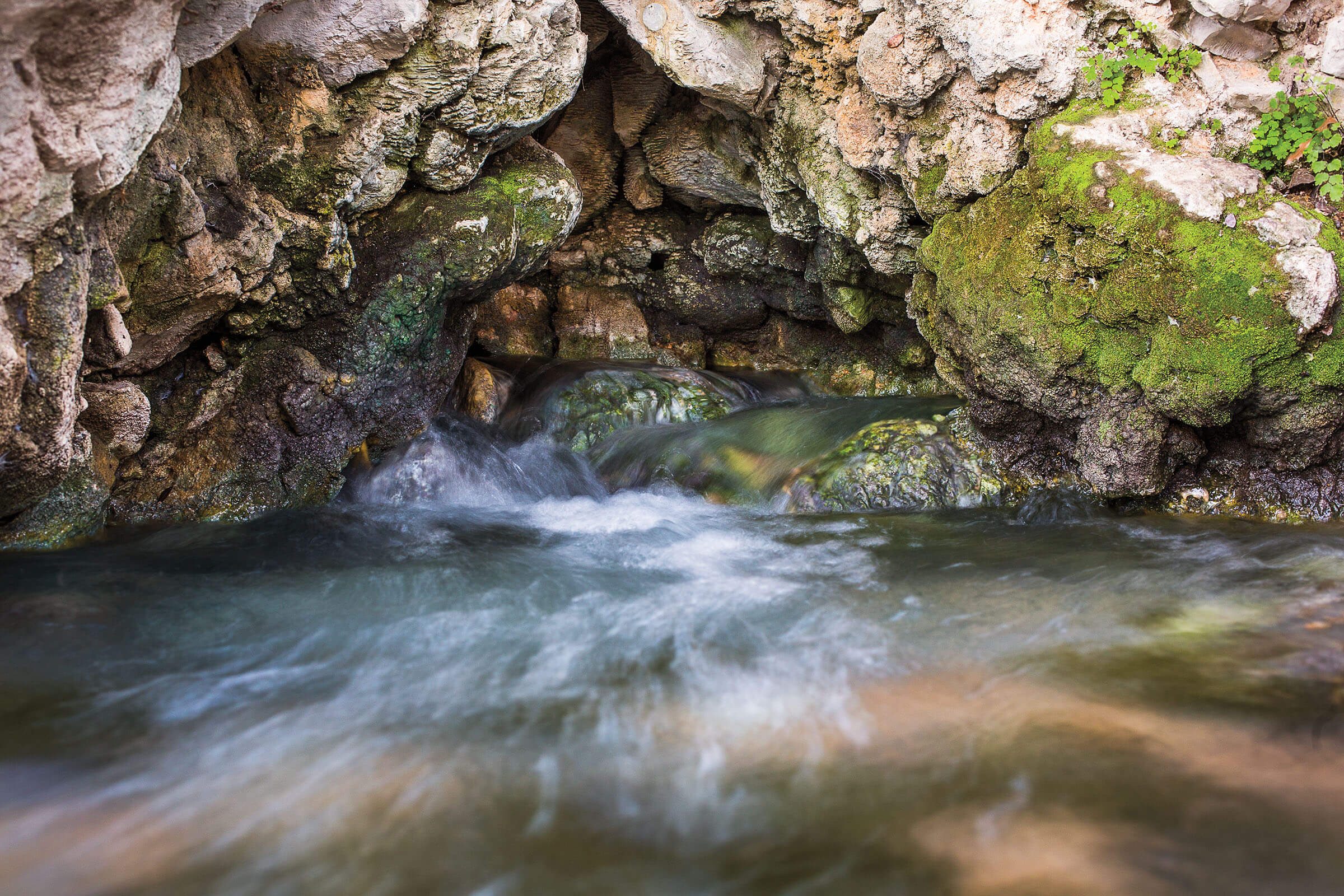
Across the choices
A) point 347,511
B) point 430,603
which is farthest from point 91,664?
point 347,511

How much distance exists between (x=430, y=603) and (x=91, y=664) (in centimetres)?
146

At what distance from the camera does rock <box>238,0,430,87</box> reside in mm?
4938

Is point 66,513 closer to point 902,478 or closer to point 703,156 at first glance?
point 902,478

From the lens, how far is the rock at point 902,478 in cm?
598

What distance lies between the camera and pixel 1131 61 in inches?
199

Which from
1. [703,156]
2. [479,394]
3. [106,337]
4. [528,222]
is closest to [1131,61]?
[703,156]

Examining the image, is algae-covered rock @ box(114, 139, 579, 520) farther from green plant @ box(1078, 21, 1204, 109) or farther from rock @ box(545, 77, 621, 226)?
green plant @ box(1078, 21, 1204, 109)

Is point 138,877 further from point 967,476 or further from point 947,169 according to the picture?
point 947,169

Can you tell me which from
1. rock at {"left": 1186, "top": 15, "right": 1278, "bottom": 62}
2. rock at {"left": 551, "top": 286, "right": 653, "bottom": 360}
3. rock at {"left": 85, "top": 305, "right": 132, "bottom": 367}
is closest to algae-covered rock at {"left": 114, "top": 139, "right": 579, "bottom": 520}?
rock at {"left": 85, "top": 305, "right": 132, "bottom": 367}

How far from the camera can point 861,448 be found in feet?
20.6

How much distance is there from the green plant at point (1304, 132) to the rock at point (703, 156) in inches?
160

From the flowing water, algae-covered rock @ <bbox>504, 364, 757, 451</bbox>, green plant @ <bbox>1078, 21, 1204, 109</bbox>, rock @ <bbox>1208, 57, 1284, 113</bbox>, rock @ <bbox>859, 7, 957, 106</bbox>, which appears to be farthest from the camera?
algae-covered rock @ <bbox>504, 364, 757, 451</bbox>

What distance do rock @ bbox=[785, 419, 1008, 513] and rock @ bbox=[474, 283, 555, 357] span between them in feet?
15.0

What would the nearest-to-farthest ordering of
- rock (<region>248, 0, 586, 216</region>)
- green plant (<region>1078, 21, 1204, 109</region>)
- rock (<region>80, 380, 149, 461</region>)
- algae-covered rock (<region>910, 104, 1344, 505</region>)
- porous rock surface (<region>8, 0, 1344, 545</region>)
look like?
1. porous rock surface (<region>8, 0, 1344, 545</region>)
2. algae-covered rock (<region>910, 104, 1344, 505</region>)
3. rock (<region>80, 380, 149, 461</region>)
4. green plant (<region>1078, 21, 1204, 109</region>)
5. rock (<region>248, 0, 586, 216</region>)
